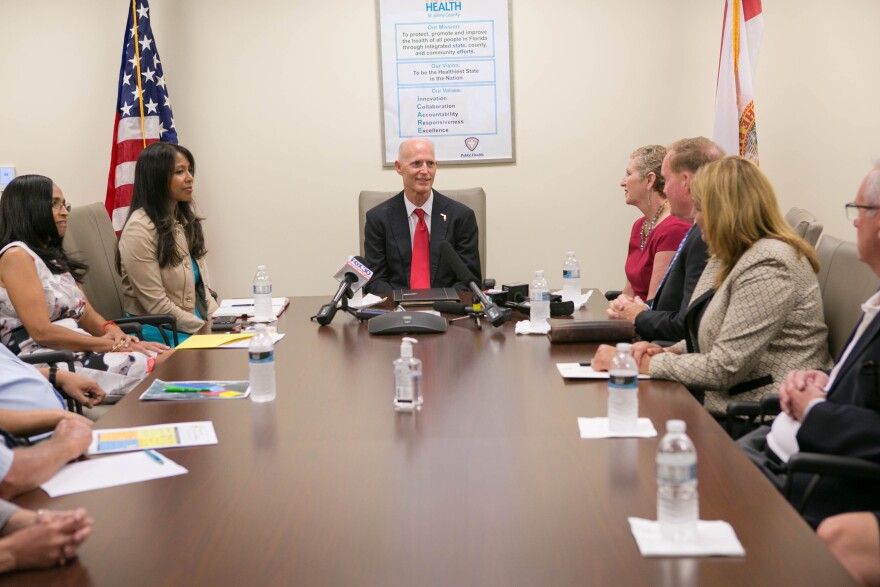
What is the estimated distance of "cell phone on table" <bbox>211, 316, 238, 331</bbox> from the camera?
3.28 m

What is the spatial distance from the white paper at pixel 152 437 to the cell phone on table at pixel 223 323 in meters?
1.22

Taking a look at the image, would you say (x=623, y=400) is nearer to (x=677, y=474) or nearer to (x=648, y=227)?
(x=677, y=474)

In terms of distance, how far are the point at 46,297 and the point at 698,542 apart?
2802 mm

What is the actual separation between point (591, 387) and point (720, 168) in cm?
78

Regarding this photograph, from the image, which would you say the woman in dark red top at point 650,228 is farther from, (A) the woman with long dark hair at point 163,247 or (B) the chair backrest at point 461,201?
(A) the woman with long dark hair at point 163,247

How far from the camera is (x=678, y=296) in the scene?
3174mm

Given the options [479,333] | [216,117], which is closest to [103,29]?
[216,117]

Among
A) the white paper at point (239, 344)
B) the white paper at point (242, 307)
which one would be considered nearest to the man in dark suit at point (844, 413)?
the white paper at point (239, 344)

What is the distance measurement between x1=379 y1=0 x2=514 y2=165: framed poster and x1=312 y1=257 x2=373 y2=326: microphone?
6.31ft

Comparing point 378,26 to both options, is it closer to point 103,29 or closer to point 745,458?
point 103,29

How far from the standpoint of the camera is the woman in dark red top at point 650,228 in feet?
11.8

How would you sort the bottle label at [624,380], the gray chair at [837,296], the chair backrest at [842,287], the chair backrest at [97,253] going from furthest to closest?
the chair backrest at [97,253] < the chair backrest at [842,287] < the gray chair at [837,296] < the bottle label at [624,380]

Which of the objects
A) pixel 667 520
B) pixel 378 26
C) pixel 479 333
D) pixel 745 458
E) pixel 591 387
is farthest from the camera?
pixel 378 26

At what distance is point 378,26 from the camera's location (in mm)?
5289
